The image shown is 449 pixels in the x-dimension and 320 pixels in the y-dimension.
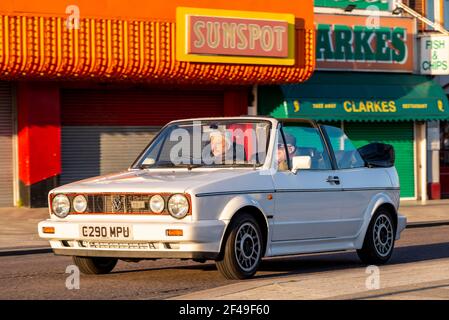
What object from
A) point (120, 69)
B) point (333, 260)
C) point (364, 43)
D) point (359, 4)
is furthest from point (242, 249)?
point (359, 4)

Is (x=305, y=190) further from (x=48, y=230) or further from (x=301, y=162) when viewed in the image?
(x=48, y=230)

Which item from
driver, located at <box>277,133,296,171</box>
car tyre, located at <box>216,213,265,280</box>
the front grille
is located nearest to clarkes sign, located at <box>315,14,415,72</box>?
driver, located at <box>277,133,296,171</box>

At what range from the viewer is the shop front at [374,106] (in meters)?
30.6

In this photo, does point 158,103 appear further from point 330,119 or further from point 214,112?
point 330,119

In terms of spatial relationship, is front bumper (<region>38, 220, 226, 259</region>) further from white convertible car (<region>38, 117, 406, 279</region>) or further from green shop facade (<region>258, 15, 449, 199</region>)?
green shop facade (<region>258, 15, 449, 199</region>)

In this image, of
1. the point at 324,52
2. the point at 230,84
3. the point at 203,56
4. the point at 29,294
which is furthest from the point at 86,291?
the point at 324,52

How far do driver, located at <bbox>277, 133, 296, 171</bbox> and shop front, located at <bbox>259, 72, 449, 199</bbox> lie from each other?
1689 cm

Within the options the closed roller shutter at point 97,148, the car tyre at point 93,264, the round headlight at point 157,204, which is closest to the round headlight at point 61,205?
the car tyre at point 93,264

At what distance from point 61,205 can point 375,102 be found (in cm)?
2067

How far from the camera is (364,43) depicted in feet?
107

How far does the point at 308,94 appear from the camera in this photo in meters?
30.7

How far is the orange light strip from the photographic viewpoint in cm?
2520

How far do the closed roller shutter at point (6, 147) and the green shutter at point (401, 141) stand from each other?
10.2m

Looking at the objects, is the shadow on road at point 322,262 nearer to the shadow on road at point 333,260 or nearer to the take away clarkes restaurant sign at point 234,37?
the shadow on road at point 333,260
